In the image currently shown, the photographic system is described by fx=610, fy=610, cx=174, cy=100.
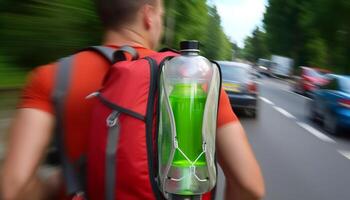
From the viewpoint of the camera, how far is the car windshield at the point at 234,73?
596 inches

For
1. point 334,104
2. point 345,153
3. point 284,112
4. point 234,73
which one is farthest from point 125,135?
point 284,112

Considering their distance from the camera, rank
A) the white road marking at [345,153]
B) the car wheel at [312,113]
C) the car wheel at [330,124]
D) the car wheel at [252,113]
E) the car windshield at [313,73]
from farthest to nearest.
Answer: the car windshield at [313,73] < the car wheel at [252,113] < the car wheel at [312,113] < the car wheel at [330,124] < the white road marking at [345,153]

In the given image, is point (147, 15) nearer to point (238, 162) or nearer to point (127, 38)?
point (127, 38)


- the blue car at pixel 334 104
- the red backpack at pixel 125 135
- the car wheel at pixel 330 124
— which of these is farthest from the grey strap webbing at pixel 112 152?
the car wheel at pixel 330 124

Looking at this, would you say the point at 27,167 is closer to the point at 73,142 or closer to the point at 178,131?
the point at 73,142

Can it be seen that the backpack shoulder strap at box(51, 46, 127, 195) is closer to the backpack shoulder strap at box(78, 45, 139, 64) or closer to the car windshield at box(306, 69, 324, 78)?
the backpack shoulder strap at box(78, 45, 139, 64)

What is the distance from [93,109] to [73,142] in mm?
142

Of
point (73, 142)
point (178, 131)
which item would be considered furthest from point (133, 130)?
point (73, 142)

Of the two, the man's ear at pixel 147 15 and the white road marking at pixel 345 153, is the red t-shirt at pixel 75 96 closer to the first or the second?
the man's ear at pixel 147 15

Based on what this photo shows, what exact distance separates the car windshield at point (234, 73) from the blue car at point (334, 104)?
1862 millimetres

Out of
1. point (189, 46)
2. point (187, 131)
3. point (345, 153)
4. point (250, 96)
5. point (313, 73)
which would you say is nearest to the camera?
point (187, 131)

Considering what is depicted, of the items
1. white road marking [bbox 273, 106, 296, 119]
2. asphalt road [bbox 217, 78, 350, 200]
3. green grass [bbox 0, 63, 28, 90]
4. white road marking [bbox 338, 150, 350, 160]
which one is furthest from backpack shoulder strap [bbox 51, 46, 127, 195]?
white road marking [bbox 273, 106, 296, 119]

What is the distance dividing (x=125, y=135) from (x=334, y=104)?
1152cm

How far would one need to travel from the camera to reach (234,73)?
1531 centimetres
